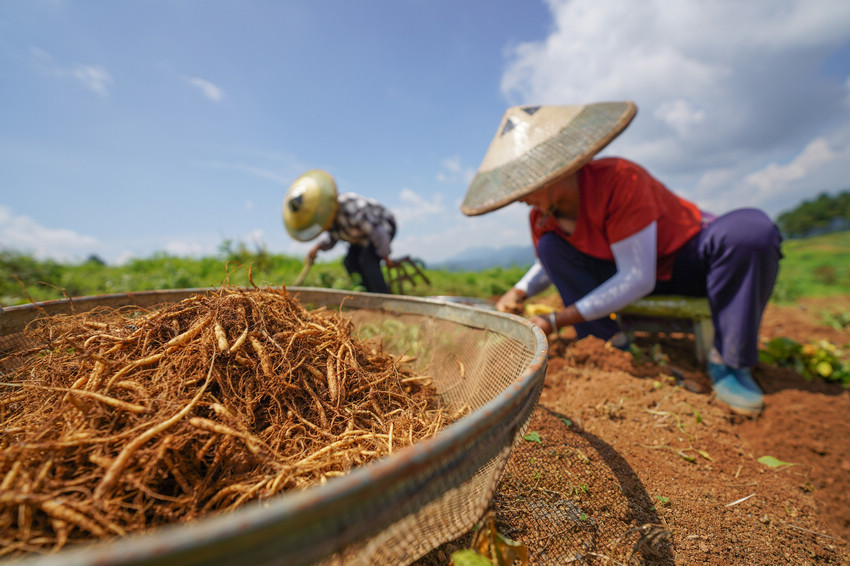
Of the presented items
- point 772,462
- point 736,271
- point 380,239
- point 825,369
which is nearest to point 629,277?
point 736,271

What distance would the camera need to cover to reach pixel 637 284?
217cm

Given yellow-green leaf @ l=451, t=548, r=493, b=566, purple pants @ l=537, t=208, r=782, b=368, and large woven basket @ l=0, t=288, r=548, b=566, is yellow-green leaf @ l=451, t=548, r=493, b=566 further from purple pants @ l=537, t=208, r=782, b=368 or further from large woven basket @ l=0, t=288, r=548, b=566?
purple pants @ l=537, t=208, r=782, b=368

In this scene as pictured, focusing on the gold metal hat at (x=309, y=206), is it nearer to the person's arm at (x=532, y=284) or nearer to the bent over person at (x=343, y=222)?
the bent over person at (x=343, y=222)

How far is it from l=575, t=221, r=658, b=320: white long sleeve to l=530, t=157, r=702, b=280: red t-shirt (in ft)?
0.19

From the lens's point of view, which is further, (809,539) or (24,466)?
(809,539)

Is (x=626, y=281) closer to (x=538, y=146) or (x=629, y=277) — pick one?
(x=629, y=277)

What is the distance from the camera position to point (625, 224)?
2.19 m

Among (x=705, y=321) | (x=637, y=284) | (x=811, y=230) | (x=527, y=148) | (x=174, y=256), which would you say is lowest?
(x=811, y=230)

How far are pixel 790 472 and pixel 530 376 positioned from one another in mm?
1933

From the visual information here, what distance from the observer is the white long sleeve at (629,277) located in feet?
7.10

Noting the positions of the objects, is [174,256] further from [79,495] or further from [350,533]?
[350,533]

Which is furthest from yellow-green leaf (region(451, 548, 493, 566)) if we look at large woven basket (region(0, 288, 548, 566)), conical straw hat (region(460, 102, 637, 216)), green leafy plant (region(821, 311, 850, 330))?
green leafy plant (region(821, 311, 850, 330))

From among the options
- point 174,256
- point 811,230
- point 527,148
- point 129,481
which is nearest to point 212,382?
point 129,481

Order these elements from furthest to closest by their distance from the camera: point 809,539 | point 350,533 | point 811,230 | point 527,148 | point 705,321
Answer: point 811,230, point 705,321, point 527,148, point 809,539, point 350,533
